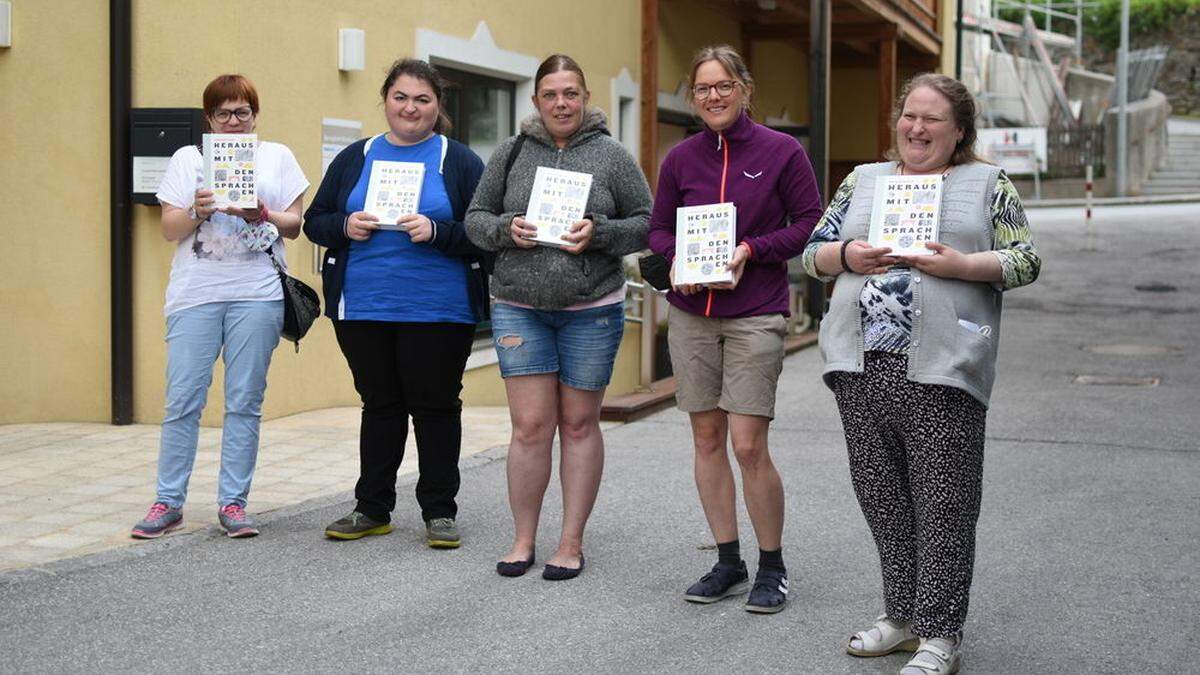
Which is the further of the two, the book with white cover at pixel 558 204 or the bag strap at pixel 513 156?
the bag strap at pixel 513 156

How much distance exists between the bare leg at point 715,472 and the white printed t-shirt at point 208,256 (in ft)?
6.31

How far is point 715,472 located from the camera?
17.6 ft

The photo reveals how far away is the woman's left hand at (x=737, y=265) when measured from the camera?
507 centimetres

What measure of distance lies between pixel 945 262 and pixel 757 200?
3.20 ft

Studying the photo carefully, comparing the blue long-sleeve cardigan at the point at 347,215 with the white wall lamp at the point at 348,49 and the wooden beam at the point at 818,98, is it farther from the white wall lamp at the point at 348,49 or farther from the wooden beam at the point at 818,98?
the wooden beam at the point at 818,98

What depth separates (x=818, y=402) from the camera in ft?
35.8


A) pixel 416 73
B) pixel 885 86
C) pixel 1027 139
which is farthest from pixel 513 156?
pixel 1027 139

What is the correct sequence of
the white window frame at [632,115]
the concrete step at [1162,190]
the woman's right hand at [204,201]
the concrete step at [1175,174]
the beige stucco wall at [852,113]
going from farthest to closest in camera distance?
1. the concrete step at [1175,174]
2. the concrete step at [1162,190]
3. the beige stucco wall at [852,113]
4. the white window frame at [632,115]
5. the woman's right hand at [204,201]

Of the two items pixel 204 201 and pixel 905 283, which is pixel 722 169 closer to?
pixel 905 283

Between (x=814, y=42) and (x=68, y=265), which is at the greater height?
(x=814, y=42)

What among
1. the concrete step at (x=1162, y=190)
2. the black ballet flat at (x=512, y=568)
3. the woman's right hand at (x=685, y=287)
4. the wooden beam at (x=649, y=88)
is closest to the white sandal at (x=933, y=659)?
the woman's right hand at (x=685, y=287)

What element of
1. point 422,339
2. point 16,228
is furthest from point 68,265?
point 422,339

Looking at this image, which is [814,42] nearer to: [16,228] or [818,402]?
[818,402]

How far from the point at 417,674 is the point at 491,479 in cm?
310
